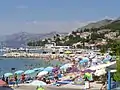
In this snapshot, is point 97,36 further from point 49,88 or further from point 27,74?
point 49,88

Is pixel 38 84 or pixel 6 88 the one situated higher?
pixel 6 88

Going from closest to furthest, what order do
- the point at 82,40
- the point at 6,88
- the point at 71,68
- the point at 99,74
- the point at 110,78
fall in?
the point at 6,88 → the point at 110,78 → the point at 99,74 → the point at 71,68 → the point at 82,40

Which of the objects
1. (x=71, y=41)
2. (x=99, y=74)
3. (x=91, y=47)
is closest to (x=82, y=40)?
(x=71, y=41)

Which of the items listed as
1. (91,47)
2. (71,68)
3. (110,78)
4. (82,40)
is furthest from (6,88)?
(82,40)

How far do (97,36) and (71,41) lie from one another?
43.6ft

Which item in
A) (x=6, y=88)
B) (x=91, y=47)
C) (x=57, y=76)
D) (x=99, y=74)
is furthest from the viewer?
(x=91, y=47)

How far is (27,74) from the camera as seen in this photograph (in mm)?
38562

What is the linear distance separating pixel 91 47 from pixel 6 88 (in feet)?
483

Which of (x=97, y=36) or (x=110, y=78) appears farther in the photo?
(x=97, y=36)

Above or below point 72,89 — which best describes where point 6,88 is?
above

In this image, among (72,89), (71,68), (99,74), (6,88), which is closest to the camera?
(6,88)

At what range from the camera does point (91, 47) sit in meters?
156

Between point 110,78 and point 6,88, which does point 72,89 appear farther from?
point 6,88

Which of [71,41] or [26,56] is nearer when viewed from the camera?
[26,56]
